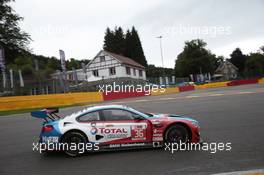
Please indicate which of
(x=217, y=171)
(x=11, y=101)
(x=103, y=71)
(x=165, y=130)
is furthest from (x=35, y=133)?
(x=103, y=71)

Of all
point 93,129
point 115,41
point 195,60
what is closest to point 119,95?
point 93,129

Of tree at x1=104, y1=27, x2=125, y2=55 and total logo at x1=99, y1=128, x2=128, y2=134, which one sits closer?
total logo at x1=99, y1=128, x2=128, y2=134

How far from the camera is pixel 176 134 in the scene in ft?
24.8

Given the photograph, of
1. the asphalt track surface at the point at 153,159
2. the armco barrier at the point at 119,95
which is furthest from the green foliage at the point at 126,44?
the asphalt track surface at the point at 153,159

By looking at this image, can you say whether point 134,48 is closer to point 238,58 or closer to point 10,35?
point 10,35

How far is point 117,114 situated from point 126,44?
3081 inches

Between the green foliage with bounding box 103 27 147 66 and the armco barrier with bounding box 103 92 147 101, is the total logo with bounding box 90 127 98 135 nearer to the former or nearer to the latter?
the armco barrier with bounding box 103 92 147 101

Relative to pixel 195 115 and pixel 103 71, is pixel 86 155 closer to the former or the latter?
pixel 195 115

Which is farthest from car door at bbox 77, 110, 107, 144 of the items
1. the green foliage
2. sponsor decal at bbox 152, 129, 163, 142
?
the green foliage

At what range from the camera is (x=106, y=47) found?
87562mm

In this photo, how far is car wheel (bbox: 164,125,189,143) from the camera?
297 inches

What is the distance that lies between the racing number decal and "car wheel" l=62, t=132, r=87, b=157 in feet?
3.93

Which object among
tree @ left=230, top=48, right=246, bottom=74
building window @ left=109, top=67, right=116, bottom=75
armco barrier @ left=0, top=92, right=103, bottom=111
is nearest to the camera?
armco barrier @ left=0, top=92, right=103, bottom=111

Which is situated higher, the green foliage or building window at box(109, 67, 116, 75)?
the green foliage
